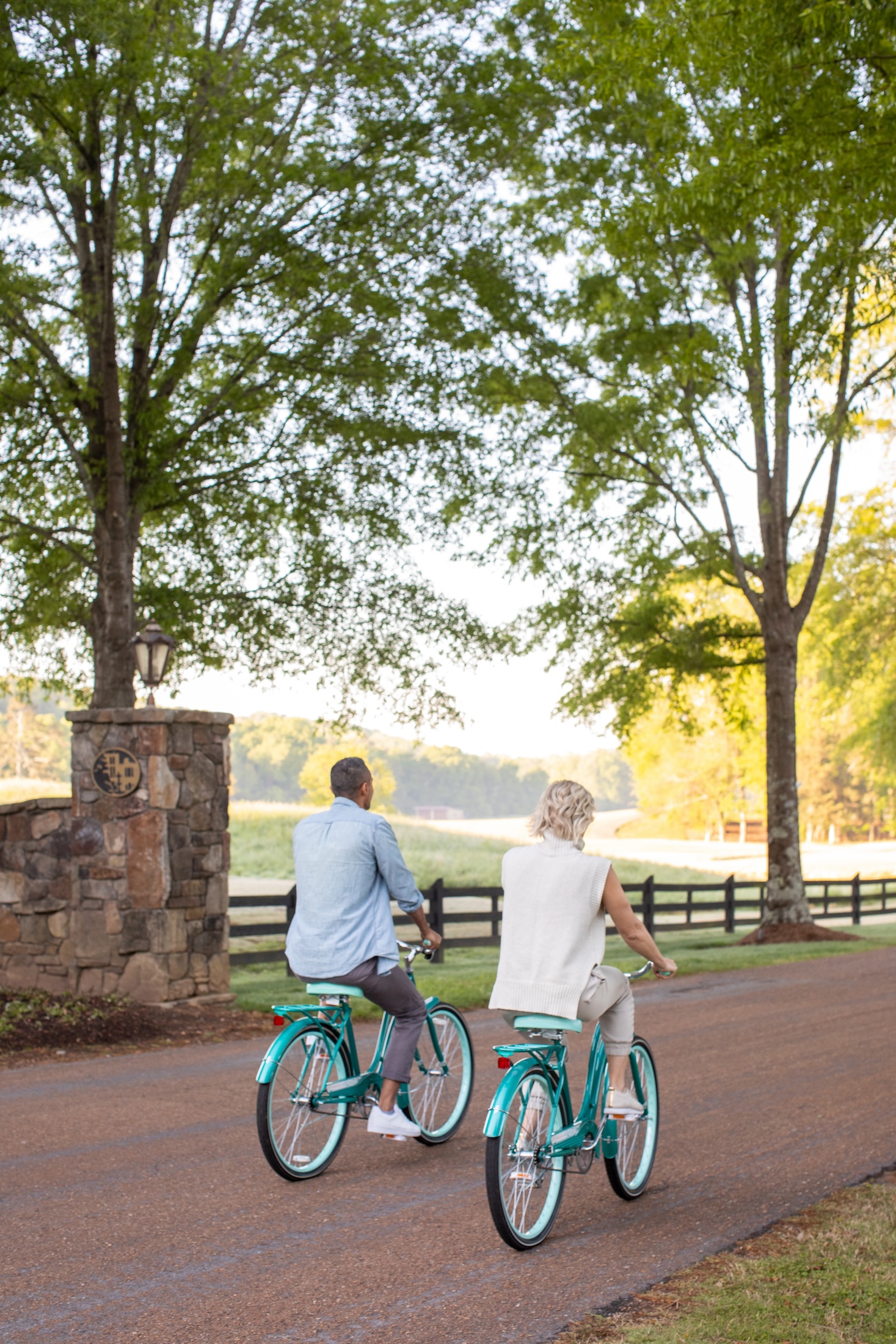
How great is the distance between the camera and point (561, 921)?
5.30m

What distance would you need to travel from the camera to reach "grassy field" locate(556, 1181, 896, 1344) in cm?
420

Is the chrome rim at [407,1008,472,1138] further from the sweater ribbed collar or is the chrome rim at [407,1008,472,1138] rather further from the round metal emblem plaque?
the round metal emblem plaque

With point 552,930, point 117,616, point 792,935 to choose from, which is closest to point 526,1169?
point 552,930

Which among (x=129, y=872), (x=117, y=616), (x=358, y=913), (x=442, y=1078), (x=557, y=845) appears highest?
(x=117, y=616)

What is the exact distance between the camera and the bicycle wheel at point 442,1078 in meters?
6.76

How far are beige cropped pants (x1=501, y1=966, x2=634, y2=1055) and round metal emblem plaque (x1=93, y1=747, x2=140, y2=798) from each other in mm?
7043

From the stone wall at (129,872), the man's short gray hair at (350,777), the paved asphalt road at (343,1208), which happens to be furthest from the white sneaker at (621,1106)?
the stone wall at (129,872)

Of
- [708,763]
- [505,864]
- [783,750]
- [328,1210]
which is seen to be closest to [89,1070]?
[328,1210]

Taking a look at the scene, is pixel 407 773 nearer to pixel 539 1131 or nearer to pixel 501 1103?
pixel 539 1131

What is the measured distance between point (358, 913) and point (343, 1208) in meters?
1.32

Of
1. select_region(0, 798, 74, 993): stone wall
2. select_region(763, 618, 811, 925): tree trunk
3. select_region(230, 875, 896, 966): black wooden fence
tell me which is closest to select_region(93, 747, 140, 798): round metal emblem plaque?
select_region(0, 798, 74, 993): stone wall

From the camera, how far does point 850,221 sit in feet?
39.2

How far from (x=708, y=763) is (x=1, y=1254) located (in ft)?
259

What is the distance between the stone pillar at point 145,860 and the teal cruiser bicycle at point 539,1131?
265 inches
